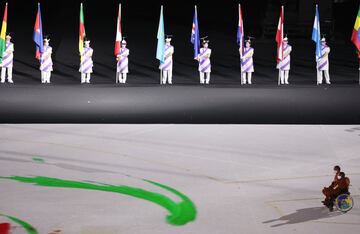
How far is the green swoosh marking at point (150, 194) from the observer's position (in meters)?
11.9

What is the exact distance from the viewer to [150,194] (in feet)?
43.9

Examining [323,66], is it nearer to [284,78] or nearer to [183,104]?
[284,78]

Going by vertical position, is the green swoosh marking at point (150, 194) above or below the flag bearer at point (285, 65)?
below

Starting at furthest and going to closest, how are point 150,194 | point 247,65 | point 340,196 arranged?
point 247,65
point 150,194
point 340,196

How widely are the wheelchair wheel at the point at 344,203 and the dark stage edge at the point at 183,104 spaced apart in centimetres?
1044

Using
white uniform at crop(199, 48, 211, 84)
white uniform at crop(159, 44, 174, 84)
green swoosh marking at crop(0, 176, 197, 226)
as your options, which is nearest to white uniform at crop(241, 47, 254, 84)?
white uniform at crop(199, 48, 211, 84)

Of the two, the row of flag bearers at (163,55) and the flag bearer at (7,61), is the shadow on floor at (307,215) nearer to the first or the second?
the row of flag bearers at (163,55)

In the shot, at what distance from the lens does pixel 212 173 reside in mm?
15273

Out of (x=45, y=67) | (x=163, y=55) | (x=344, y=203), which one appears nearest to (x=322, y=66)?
(x=163, y=55)

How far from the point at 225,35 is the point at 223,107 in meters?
→ 12.4

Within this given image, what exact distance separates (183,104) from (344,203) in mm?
10866

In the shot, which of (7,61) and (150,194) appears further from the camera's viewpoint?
(7,61)

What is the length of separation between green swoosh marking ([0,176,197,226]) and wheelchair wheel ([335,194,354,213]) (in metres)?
2.28

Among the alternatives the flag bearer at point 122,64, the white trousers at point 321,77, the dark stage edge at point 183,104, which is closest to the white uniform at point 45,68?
the flag bearer at point 122,64
